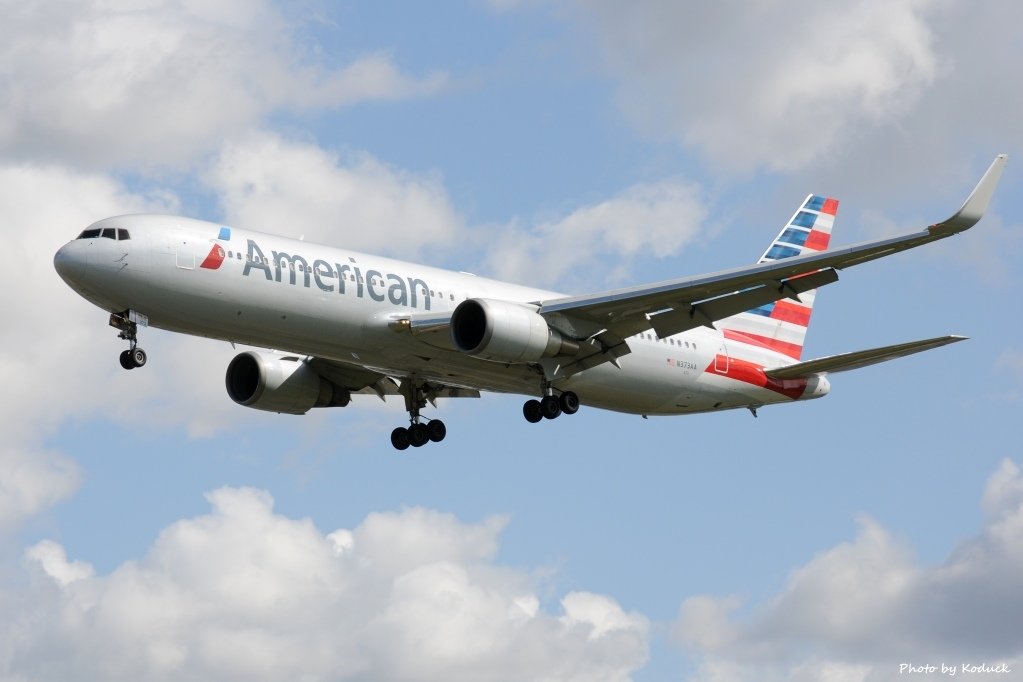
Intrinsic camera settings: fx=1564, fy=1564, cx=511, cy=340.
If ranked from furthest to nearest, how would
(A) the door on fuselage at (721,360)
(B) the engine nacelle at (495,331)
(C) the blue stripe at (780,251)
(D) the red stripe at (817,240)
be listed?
(D) the red stripe at (817,240) < (C) the blue stripe at (780,251) < (A) the door on fuselage at (721,360) < (B) the engine nacelle at (495,331)

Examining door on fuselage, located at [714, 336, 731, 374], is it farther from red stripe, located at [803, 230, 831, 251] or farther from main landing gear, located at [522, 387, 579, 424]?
red stripe, located at [803, 230, 831, 251]

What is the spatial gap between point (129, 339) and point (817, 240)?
990 inches

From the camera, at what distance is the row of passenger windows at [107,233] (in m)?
38.0

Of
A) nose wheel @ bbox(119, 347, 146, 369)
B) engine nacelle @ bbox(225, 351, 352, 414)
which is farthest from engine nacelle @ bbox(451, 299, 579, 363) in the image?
engine nacelle @ bbox(225, 351, 352, 414)

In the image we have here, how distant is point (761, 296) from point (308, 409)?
1526cm

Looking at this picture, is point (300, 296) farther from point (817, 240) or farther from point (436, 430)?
point (817, 240)

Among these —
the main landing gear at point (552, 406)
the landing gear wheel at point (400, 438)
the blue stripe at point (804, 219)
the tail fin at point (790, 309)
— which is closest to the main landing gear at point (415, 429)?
the landing gear wheel at point (400, 438)

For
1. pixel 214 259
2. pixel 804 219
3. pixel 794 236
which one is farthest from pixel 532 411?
pixel 804 219

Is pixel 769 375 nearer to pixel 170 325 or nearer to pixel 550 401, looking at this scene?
pixel 550 401

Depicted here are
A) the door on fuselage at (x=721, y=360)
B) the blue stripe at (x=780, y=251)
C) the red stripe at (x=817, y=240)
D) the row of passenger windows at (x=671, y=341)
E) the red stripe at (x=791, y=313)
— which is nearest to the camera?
the row of passenger windows at (x=671, y=341)

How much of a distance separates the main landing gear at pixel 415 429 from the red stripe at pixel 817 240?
47.5 feet

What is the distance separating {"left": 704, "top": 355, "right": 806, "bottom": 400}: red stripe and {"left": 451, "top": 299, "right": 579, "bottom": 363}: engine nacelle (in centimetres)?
819

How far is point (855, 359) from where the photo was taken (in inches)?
1770

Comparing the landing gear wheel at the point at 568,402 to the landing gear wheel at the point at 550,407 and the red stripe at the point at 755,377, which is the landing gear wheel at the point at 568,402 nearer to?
the landing gear wheel at the point at 550,407
